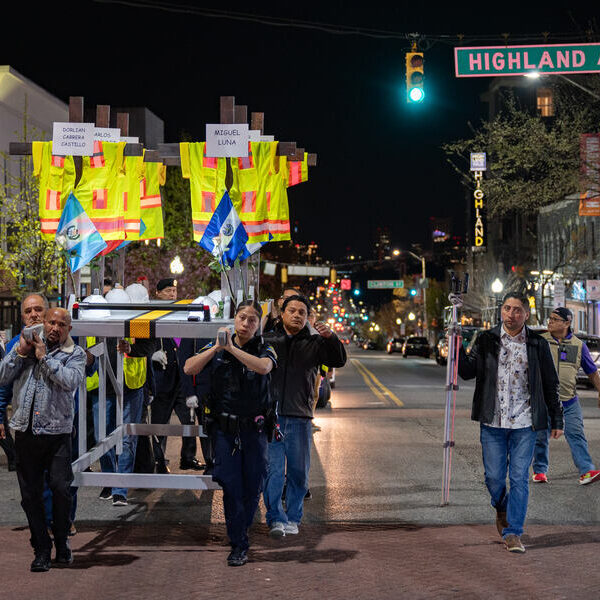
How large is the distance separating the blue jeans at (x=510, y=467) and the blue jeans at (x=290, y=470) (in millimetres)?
1475

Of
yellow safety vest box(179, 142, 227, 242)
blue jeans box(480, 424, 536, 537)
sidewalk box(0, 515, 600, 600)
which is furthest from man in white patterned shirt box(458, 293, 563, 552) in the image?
yellow safety vest box(179, 142, 227, 242)

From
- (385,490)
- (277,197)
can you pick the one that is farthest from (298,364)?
(277,197)

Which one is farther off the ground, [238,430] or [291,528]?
[238,430]

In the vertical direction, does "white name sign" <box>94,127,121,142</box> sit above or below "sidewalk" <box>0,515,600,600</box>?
above

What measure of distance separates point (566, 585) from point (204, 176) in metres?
6.69

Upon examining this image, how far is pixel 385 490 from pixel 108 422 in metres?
2.91

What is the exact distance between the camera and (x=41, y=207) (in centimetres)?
1134

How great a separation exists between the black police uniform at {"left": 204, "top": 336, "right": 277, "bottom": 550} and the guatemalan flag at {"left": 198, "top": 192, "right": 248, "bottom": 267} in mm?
3598

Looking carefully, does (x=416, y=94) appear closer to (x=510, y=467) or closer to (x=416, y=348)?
(x=510, y=467)

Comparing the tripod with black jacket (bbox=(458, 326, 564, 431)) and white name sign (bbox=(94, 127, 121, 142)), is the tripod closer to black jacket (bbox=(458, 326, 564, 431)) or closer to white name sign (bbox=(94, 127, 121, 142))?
black jacket (bbox=(458, 326, 564, 431))

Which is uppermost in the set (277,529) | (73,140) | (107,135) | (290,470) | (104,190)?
(107,135)

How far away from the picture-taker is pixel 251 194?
11.9m

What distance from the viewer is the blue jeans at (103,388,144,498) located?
9.62 metres

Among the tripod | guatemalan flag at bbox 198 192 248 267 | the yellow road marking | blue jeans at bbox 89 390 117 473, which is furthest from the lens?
the yellow road marking
